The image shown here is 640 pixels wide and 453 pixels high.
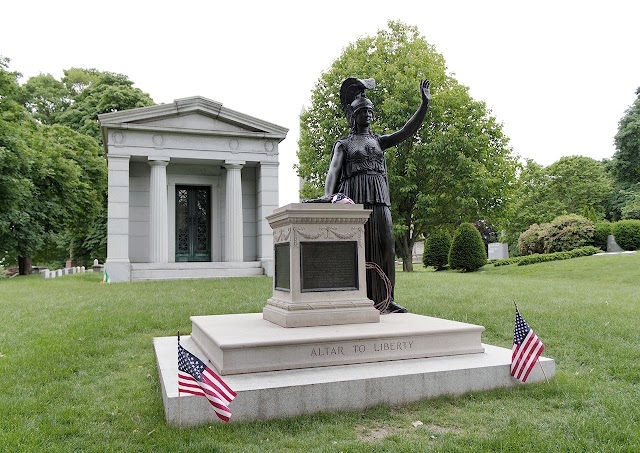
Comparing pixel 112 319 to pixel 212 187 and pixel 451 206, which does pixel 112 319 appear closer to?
pixel 212 187

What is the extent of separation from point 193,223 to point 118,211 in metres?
4.08

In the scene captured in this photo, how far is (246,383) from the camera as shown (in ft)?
16.8

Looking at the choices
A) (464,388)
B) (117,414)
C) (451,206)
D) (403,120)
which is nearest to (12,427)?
(117,414)

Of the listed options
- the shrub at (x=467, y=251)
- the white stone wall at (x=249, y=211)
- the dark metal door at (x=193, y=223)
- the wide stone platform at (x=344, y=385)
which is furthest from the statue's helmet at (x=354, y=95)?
the shrub at (x=467, y=251)

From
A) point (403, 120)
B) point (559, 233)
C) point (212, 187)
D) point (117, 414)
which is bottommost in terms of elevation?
point (117, 414)

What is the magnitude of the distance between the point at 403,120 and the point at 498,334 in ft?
59.1

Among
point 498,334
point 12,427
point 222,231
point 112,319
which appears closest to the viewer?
point 12,427

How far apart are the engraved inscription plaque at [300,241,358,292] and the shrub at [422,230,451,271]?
90.2 feet

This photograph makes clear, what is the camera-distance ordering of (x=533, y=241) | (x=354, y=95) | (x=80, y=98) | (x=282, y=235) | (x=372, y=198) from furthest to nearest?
1. (x=80, y=98)
2. (x=533, y=241)
3. (x=354, y=95)
4. (x=372, y=198)
5. (x=282, y=235)

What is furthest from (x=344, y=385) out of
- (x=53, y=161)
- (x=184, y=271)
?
(x=53, y=161)

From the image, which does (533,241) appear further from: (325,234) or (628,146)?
(325,234)

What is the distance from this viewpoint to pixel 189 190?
2553cm

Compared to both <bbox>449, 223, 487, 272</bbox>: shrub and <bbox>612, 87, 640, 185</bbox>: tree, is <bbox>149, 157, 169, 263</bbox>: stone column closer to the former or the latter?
<bbox>449, 223, 487, 272</bbox>: shrub

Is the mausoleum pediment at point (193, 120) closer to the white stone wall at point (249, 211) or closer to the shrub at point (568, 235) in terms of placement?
the white stone wall at point (249, 211)
